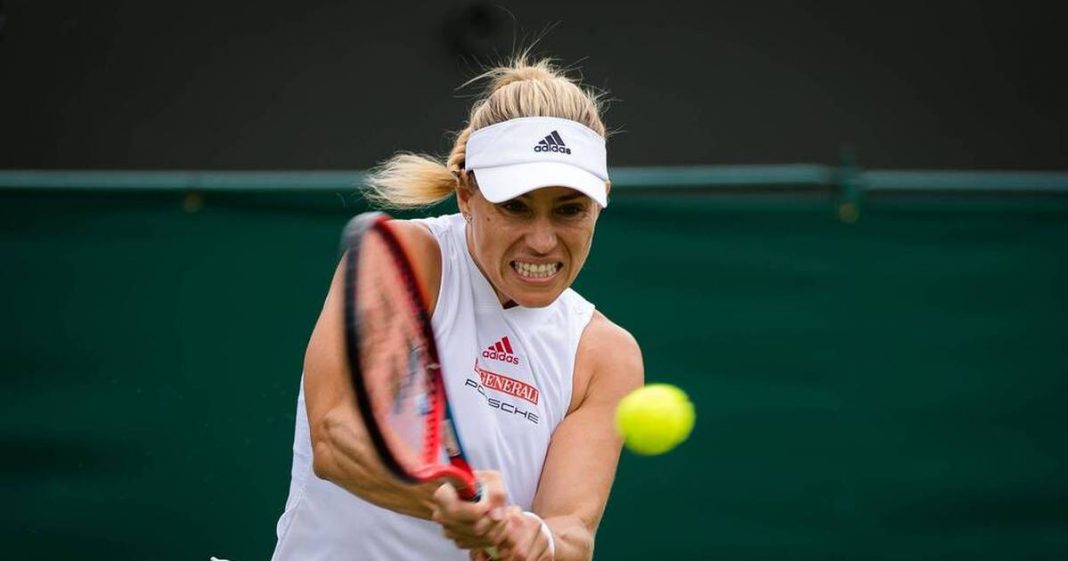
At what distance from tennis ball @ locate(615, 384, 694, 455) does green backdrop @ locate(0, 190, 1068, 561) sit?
61.3 inches

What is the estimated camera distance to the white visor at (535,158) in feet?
9.36

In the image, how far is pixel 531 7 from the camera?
5.50m

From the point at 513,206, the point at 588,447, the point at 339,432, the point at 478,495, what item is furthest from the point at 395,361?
the point at 588,447

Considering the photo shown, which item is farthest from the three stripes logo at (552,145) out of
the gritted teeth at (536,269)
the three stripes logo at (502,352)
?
the three stripes logo at (502,352)

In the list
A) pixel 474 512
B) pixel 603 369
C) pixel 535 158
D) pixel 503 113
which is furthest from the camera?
pixel 603 369

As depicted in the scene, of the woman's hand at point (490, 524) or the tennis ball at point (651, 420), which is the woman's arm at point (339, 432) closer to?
the woman's hand at point (490, 524)

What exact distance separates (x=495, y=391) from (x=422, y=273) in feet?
0.99

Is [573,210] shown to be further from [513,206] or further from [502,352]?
[502,352]

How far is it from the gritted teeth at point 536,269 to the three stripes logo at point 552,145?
241mm

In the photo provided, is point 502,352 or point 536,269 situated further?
point 502,352

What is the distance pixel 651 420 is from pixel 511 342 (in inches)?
14.1

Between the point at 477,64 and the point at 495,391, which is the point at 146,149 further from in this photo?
the point at 495,391

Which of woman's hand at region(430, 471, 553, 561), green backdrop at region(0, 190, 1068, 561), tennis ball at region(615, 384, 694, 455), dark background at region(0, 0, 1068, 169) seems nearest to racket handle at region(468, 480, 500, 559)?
woman's hand at region(430, 471, 553, 561)

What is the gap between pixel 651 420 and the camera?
9.73ft
